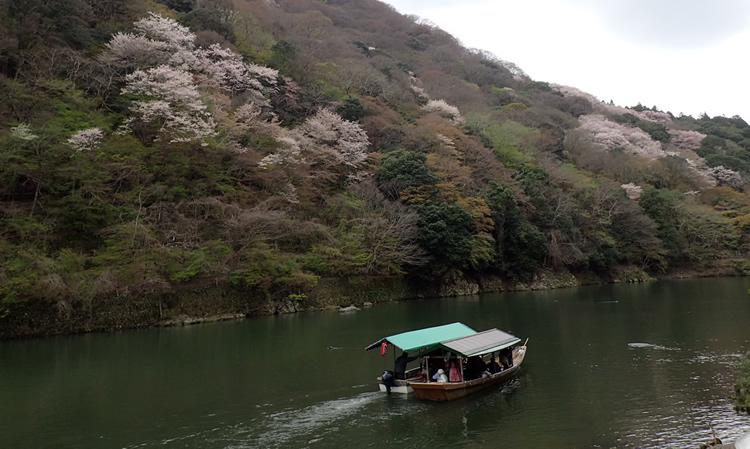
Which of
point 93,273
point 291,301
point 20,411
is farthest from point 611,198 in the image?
point 20,411

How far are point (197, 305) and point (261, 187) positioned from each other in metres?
10.8

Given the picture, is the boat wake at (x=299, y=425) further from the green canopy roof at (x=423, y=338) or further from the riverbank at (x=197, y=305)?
the riverbank at (x=197, y=305)

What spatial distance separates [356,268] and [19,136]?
2044cm

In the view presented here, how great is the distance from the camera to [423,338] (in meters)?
14.5

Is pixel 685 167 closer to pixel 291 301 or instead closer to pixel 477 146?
pixel 477 146

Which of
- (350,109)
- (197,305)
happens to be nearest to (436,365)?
(197,305)

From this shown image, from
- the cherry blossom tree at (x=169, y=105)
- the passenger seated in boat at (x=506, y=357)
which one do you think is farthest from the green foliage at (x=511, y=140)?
the passenger seated in boat at (x=506, y=357)

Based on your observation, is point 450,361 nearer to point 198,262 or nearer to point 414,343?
point 414,343

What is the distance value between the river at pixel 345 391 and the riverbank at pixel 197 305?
132cm

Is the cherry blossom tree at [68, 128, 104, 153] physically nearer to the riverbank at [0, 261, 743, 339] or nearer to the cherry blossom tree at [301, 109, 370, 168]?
the riverbank at [0, 261, 743, 339]

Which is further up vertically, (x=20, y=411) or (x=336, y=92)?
(x=336, y=92)

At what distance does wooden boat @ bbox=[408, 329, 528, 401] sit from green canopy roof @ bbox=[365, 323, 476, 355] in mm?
347

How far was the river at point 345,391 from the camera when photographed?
35.5 ft

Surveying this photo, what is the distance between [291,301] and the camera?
32.2m
